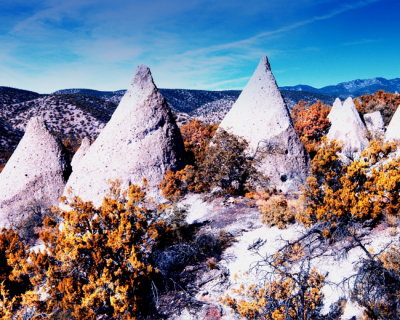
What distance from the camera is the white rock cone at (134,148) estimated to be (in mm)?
11180

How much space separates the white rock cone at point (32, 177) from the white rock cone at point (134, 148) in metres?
1.54

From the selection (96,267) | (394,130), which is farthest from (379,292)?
(394,130)

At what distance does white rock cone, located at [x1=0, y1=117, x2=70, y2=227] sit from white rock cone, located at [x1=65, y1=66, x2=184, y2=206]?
1.54 meters

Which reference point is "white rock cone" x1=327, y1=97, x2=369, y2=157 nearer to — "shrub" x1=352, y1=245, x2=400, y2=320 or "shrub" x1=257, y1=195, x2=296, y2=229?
"shrub" x1=257, y1=195, x2=296, y2=229

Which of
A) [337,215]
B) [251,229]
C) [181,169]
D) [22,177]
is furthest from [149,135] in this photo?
[337,215]

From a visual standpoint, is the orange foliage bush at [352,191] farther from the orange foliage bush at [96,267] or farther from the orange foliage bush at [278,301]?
the orange foliage bush at [96,267]

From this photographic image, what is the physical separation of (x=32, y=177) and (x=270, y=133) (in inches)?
453

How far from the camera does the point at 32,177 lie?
40.7 feet

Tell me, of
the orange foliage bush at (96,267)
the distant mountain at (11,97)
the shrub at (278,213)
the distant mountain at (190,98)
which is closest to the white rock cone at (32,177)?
the orange foliage bush at (96,267)

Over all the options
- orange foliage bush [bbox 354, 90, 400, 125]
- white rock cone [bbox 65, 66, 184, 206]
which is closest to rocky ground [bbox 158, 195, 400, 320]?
white rock cone [bbox 65, 66, 184, 206]

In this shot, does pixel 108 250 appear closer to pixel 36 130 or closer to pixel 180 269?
pixel 180 269

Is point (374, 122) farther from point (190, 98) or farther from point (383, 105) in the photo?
point (190, 98)

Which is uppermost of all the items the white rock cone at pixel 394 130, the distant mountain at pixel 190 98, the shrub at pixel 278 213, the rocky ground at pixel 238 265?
the distant mountain at pixel 190 98

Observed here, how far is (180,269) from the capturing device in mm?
8008
